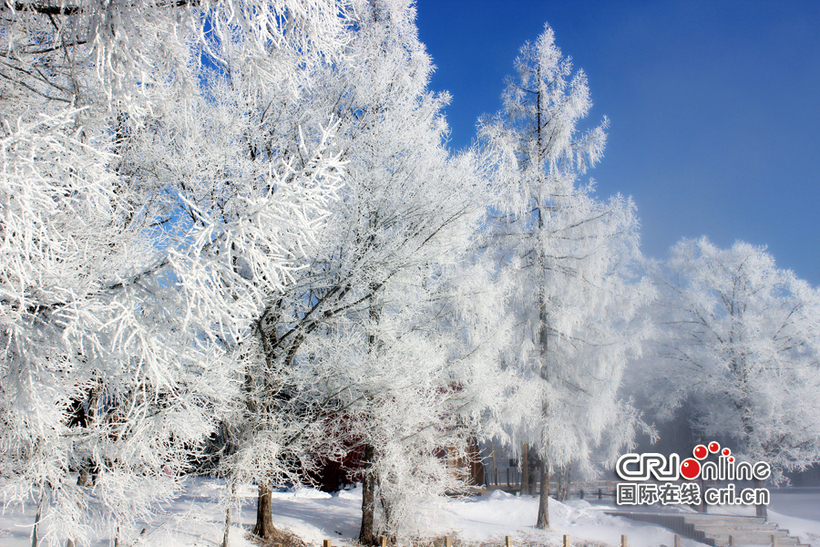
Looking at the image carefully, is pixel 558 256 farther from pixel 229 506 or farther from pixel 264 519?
pixel 229 506

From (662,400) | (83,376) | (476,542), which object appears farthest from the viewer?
A: (662,400)

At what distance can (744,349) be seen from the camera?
14789 mm

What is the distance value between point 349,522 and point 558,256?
7.67 meters

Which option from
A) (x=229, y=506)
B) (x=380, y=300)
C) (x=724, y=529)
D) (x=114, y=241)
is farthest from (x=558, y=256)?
(x=114, y=241)

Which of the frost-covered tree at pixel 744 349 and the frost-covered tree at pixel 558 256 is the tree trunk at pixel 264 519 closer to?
the frost-covered tree at pixel 558 256

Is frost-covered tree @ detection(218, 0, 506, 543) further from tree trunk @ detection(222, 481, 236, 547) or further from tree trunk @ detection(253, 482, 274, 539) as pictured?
tree trunk @ detection(222, 481, 236, 547)

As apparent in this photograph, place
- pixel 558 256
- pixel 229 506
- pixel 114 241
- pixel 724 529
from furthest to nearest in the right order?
pixel 724 529 < pixel 558 256 < pixel 229 506 < pixel 114 241

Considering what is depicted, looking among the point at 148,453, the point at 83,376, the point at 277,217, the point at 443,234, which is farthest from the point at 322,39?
the point at 148,453

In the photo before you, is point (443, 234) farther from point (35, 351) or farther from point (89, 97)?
point (35, 351)

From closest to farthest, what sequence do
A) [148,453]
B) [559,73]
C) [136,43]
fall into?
[136,43]
[148,453]
[559,73]

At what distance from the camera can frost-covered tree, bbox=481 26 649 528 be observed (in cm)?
1176

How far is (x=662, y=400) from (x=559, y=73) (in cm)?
1138

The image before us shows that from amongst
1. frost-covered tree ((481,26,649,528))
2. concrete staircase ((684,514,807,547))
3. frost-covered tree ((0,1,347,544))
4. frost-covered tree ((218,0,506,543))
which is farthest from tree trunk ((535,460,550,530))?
frost-covered tree ((0,1,347,544))

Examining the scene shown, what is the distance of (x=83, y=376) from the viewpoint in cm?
417
